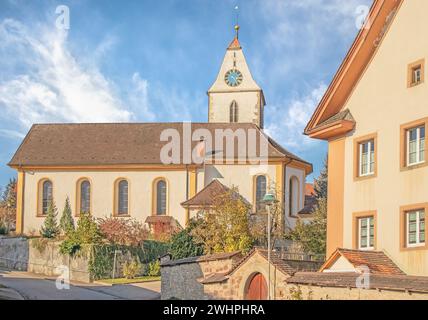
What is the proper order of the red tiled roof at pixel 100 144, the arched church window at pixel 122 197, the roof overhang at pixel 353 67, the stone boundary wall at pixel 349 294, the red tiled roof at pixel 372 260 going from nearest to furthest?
the stone boundary wall at pixel 349 294, the red tiled roof at pixel 372 260, the roof overhang at pixel 353 67, the arched church window at pixel 122 197, the red tiled roof at pixel 100 144

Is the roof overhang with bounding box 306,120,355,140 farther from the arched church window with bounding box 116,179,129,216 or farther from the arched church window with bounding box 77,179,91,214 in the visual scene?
the arched church window with bounding box 77,179,91,214

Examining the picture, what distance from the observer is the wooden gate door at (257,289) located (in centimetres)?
2120

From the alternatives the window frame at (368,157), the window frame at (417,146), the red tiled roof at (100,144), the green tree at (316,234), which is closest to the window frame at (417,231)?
the window frame at (417,146)

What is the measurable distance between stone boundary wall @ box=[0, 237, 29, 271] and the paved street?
5813mm

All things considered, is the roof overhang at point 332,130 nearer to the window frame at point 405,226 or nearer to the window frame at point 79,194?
the window frame at point 405,226

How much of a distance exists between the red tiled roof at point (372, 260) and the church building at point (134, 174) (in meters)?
24.8

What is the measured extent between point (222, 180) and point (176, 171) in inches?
131

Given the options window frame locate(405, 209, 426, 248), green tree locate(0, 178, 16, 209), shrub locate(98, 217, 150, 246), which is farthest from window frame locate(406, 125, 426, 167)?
green tree locate(0, 178, 16, 209)

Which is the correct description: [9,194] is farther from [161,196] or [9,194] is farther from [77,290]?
[77,290]

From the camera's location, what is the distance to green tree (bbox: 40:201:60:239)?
4972cm

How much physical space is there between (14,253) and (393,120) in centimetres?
3110
